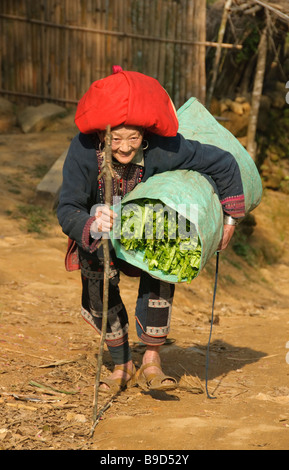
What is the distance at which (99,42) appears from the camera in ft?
36.1

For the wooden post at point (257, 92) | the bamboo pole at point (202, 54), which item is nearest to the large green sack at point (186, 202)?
the bamboo pole at point (202, 54)

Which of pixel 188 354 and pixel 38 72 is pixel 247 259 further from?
pixel 188 354

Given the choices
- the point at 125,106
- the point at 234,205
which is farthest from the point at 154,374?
the point at 125,106

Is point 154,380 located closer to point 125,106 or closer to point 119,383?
point 119,383

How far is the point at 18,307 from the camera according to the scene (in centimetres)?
470

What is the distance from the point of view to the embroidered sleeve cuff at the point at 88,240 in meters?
2.86

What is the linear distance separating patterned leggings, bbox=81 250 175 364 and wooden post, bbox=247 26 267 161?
8782 millimetres

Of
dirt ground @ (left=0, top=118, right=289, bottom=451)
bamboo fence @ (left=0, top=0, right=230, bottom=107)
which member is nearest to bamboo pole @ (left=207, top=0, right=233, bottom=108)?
Result: bamboo fence @ (left=0, top=0, right=230, bottom=107)

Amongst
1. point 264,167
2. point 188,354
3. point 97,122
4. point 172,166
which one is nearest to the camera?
point 97,122

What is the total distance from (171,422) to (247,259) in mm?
8025

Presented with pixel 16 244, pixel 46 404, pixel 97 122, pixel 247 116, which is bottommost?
pixel 247 116

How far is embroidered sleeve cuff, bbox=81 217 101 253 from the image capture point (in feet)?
9.38

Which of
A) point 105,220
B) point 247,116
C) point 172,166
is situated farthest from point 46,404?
point 247,116

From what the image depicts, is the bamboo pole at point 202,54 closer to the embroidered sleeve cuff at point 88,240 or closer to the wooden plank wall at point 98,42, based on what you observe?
the wooden plank wall at point 98,42
